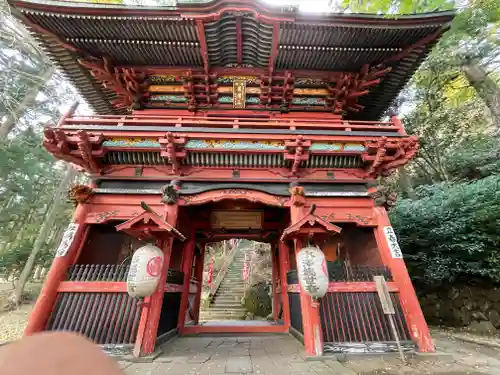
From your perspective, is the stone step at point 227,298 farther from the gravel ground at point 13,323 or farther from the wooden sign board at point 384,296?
the wooden sign board at point 384,296

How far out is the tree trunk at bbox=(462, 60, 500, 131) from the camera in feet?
37.9

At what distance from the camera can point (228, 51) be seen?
6.77 meters

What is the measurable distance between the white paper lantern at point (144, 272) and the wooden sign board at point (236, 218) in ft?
11.6

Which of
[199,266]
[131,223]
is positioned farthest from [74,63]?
[199,266]

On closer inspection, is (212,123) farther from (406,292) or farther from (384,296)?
(406,292)

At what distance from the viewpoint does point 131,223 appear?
4.80 m

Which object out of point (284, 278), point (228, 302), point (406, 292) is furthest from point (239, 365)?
point (228, 302)

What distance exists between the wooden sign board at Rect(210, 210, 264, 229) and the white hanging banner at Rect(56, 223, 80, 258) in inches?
154

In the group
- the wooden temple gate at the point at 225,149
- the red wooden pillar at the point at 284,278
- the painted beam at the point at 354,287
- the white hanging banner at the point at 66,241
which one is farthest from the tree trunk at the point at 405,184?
the white hanging banner at the point at 66,241

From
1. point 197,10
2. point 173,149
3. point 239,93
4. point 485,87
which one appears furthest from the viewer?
point 485,87

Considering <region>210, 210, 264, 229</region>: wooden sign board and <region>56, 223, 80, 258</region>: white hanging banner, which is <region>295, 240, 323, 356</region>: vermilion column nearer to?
<region>210, 210, 264, 229</region>: wooden sign board

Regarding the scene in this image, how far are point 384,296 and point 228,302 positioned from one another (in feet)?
38.2

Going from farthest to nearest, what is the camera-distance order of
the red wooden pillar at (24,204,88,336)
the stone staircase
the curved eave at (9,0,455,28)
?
the stone staircase
the curved eave at (9,0,455,28)
the red wooden pillar at (24,204,88,336)

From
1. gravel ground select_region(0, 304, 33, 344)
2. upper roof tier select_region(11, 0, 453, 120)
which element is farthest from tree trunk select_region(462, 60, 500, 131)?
gravel ground select_region(0, 304, 33, 344)
